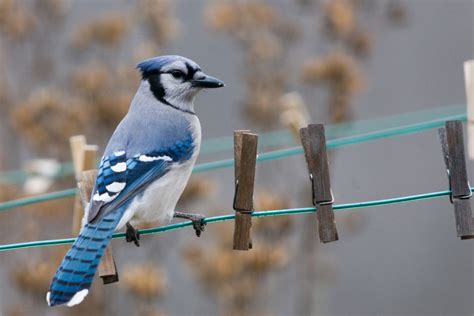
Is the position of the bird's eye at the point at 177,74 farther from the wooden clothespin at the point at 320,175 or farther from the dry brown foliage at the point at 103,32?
the dry brown foliage at the point at 103,32

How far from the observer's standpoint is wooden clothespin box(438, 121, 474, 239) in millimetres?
3406

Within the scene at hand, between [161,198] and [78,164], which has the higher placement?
[78,164]

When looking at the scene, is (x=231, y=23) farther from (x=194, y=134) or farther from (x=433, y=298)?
(x=433, y=298)

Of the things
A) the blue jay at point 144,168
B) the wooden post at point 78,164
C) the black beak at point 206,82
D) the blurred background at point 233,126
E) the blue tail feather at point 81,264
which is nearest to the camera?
the blue tail feather at point 81,264

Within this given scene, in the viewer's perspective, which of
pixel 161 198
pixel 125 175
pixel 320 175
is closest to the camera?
pixel 320 175

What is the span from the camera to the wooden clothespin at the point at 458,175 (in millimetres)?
3406

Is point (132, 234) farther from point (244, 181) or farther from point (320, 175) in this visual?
point (320, 175)

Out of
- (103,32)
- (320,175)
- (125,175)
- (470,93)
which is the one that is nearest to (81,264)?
(125,175)

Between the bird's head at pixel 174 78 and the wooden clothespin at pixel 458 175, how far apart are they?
3.89ft

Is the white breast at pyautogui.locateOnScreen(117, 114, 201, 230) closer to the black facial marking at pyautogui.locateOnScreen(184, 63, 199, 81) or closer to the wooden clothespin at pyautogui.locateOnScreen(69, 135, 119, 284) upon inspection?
the wooden clothespin at pyautogui.locateOnScreen(69, 135, 119, 284)

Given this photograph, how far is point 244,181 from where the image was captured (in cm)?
337

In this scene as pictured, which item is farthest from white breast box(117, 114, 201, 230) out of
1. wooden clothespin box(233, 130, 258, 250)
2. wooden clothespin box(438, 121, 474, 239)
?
wooden clothespin box(438, 121, 474, 239)

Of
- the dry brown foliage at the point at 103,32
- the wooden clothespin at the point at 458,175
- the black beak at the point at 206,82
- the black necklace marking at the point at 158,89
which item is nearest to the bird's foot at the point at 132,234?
the black necklace marking at the point at 158,89

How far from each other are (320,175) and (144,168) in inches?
30.5
